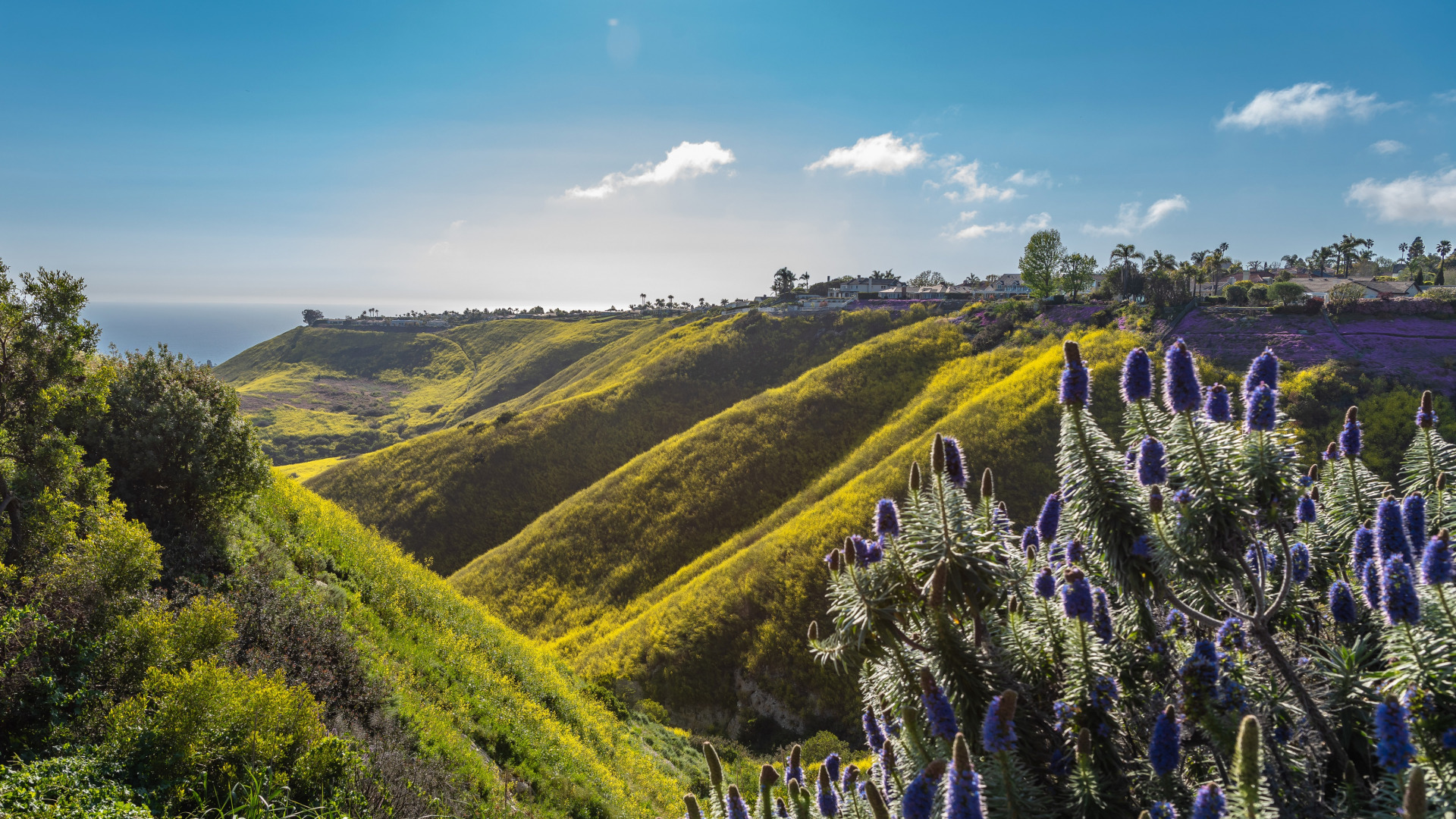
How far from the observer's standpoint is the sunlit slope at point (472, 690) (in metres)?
10.6

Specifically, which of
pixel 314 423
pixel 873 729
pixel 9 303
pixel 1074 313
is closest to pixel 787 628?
pixel 873 729

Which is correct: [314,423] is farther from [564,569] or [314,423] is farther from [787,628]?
[787,628]

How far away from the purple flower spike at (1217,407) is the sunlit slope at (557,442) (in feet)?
146

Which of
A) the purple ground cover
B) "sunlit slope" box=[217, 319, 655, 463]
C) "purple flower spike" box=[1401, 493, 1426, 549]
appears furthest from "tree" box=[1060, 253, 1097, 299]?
"purple flower spike" box=[1401, 493, 1426, 549]

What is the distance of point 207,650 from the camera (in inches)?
327

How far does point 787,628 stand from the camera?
23797mm

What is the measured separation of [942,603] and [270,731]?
8.19 metres

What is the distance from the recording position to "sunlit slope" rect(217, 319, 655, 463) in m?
94.0

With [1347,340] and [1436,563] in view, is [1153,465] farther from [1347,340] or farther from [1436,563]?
[1347,340]

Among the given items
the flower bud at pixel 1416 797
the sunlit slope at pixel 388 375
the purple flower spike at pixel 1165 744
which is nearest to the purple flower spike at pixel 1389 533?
the purple flower spike at pixel 1165 744

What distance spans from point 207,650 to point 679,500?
30.7 metres

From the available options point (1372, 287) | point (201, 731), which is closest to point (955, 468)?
point (201, 731)

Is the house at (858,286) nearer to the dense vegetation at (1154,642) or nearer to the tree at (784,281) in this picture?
the tree at (784,281)

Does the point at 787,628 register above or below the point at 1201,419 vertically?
below
